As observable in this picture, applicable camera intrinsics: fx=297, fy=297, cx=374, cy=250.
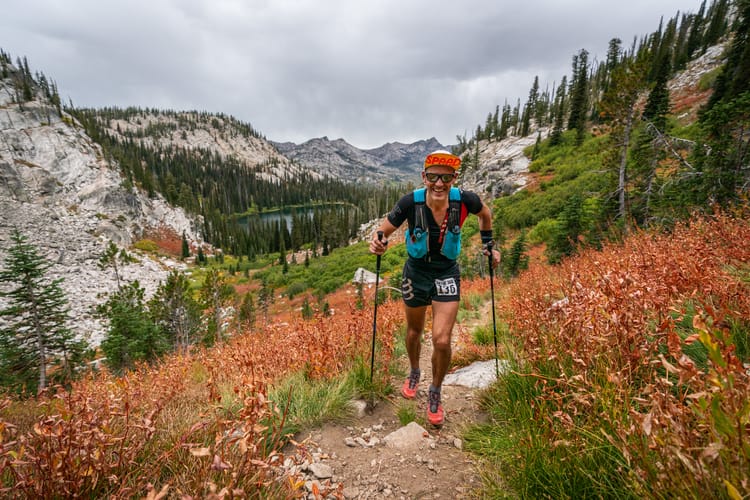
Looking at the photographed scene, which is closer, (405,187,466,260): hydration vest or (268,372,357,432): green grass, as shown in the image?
(268,372,357,432): green grass

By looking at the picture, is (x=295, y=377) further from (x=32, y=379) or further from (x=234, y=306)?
(x=234, y=306)

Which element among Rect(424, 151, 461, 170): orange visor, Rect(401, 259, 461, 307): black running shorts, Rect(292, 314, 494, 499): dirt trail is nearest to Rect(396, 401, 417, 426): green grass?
Rect(292, 314, 494, 499): dirt trail

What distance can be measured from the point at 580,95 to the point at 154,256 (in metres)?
88.1

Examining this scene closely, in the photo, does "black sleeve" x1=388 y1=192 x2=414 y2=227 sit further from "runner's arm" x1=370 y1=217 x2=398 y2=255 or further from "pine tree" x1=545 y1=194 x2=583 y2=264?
"pine tree" x1=545 y1=194 x2=583 y2=264

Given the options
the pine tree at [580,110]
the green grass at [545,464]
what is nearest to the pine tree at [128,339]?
the green grass at [545,464]

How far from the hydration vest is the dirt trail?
1.71m

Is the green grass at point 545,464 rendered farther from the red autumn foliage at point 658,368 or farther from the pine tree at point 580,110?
the pine tree at point 580,110

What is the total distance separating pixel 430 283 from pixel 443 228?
0.66 metres

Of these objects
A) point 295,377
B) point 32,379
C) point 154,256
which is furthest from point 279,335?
point 154,256

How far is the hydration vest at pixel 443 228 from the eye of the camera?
3.43 m

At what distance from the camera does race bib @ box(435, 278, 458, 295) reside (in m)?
3.40

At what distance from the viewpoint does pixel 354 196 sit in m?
156

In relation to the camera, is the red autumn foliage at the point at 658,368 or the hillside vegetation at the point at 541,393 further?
the hillside vegetation at the point at 541,393

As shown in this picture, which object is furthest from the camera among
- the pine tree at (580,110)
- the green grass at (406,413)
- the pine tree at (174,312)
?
the pine tree at (580,110)
